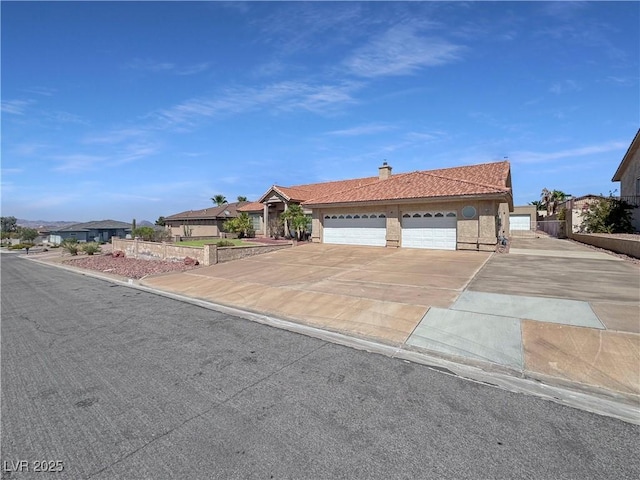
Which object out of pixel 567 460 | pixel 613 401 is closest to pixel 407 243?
pixel 613 401

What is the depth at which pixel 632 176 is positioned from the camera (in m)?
23.2

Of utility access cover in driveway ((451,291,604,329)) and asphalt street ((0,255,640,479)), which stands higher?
utility access cover in driveway ((451,291,604,329))

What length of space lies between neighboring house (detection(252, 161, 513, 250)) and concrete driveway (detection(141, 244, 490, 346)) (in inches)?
63.4

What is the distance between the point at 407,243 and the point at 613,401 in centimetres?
1648

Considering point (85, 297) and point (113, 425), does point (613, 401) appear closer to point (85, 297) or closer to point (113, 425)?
point (113, 425)

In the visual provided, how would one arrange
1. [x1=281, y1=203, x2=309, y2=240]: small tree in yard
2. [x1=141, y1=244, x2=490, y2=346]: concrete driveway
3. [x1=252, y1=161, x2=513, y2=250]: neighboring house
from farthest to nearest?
[x1=281, y1=203, x2=309, y2=240]: small tree in yard
[x1=252, y1=161, x2=513, y2=250]: neighboring house
[x1=141, y1=244, x2=490, y2=346]: concrete driveway

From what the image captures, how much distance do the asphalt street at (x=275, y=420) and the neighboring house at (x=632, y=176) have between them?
25.6 m

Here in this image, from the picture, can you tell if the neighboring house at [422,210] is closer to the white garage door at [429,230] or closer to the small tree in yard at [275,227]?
the white garage door at [429,230]

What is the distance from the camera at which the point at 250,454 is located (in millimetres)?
3086

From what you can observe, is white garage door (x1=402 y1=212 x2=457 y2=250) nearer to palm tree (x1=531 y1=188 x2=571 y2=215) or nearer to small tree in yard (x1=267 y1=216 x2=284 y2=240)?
small tree in yard (x1=267 y1=216 x2=284 y2=240)

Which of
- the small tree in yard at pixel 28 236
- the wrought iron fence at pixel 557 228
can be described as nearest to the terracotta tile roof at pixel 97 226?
the small tree in yard at pixel 28 236

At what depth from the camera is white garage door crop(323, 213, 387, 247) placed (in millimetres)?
21516

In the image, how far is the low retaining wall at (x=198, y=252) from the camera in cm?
1747

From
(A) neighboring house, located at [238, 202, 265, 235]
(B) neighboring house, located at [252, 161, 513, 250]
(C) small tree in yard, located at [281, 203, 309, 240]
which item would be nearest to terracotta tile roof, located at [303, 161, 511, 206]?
(B) neighboring house, located at [252, 161, 513, 250]
